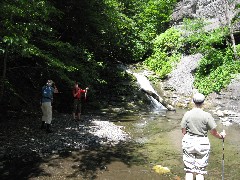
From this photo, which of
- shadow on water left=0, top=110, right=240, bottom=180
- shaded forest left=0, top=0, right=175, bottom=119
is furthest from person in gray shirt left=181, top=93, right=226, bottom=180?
shaded forest left=0, top=0, right=175, bottom=119

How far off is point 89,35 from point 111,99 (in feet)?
16.4

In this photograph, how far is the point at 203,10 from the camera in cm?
3023

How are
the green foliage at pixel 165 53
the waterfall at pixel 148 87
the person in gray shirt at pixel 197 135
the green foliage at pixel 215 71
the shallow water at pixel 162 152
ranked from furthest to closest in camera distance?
the green foliage at pixel 165 53 < the green foliage at pixel 215 71 < the waterfall at pixel 148 87 < the shallow water at pixel 162 152 < the person in gray shirt at pixel 197 135

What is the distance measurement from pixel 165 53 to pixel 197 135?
79.6ft

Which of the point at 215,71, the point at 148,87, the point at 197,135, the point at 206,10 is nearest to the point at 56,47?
the point at 197,135

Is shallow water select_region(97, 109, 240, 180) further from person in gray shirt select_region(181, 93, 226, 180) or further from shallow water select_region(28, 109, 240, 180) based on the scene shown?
person in gray shirt select_region(181, 93, 226, 180)

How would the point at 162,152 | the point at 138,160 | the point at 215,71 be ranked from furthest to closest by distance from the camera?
the point at 215,71 → the point at 162,152 → the point at 138,160

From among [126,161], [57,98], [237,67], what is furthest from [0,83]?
[237,67]

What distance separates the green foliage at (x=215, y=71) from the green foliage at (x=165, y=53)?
11.8 ft

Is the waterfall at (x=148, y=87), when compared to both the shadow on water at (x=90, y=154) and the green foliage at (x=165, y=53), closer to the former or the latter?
the green foliage at (x=165, y=53)

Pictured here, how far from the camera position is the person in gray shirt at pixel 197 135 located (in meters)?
5.96

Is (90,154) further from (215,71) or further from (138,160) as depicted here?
(215,71)

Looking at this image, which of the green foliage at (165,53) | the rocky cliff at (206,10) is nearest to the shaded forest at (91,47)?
the green foliage at (165,53)

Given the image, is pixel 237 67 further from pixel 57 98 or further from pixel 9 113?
pixel 9 113
